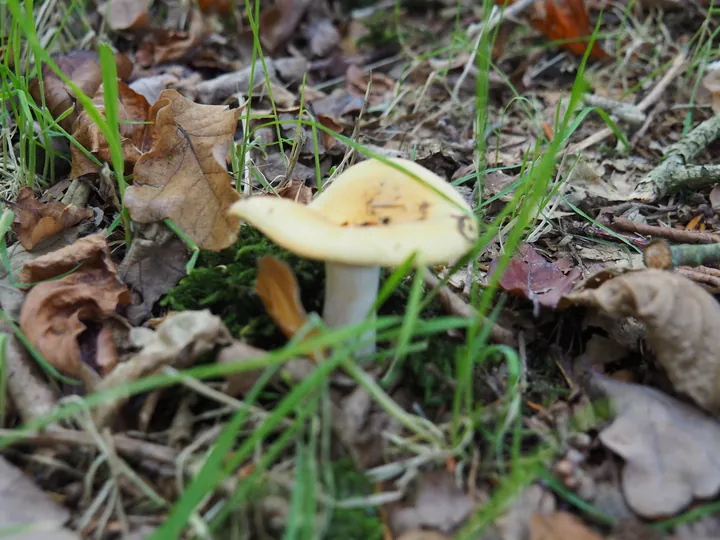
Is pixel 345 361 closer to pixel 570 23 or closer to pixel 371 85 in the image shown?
pixel 371 85

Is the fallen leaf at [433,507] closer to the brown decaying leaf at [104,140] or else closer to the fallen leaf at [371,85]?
the brown decaying leaf at [104,140]

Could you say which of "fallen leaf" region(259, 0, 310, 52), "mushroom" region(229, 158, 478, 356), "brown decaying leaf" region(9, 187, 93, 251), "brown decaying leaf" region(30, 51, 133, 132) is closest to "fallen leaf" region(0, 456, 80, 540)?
"mushroom" region(229, 158, 478, 356)

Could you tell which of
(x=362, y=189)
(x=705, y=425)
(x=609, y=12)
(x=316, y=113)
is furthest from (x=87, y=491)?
(x=609, y=12)

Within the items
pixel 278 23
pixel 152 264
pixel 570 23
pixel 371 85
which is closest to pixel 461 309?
pixel 152 264

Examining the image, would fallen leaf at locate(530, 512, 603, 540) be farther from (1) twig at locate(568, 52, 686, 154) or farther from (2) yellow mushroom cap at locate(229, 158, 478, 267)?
(1) twig at locate(568, 52, 686, 154)


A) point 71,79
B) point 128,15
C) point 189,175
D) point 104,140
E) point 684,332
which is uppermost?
point 128,15

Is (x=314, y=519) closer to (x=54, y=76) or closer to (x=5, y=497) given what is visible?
(x=5, y=497)
